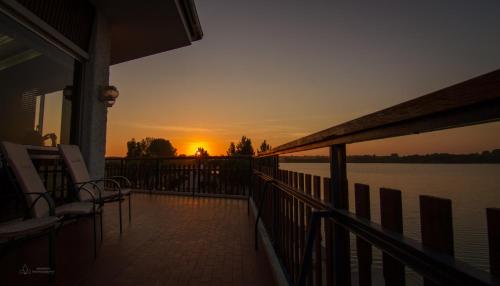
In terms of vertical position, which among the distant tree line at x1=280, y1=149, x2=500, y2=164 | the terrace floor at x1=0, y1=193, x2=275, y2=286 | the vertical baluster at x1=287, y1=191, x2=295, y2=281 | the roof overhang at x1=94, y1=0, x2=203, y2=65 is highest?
the roof overhang at x1=94, y1=0, x2=203, y2=65

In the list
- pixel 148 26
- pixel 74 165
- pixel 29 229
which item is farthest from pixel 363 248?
pixel 148 26

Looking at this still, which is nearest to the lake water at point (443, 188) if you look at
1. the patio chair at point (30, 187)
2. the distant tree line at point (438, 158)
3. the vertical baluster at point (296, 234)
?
the distant tree line at point (438, 158)

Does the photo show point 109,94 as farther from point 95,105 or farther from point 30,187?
point 30,187

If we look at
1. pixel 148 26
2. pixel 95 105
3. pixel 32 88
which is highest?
pixel 148 26

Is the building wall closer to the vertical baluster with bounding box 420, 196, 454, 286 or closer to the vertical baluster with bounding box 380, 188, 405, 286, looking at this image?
the vertical baluster with bounding box 380, 188, 405, 286

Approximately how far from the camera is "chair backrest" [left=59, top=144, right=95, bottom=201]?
123 inches

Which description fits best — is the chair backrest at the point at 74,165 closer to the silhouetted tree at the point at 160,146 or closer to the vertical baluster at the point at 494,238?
the vertical baluster at the point at 494,238

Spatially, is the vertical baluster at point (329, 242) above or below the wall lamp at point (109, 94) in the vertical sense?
below

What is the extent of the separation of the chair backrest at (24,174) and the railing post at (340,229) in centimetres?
246

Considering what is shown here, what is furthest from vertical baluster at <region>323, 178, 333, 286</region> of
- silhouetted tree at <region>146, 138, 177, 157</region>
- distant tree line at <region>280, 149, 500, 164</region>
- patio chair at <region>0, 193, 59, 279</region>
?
silhouetted tree at <region>146, 138, 177, 157</region>

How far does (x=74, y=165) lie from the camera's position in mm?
3258

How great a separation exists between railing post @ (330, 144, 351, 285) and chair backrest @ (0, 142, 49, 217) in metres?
2.46

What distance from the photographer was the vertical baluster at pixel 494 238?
0.42 m

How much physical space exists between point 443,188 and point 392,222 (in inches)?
27.2
